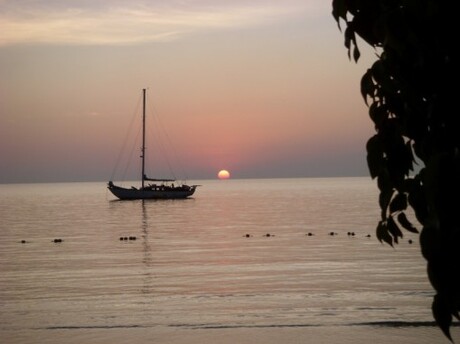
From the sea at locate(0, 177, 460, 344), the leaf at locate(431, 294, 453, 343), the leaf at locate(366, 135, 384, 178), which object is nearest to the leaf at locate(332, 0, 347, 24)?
the leaf at locate(366, 135, 384, 178)

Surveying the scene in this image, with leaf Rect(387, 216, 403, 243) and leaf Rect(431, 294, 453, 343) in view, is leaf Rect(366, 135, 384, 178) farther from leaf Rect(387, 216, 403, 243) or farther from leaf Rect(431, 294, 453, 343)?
leaf Rect(431, 294, 453, 343)

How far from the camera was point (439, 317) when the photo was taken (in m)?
3.29

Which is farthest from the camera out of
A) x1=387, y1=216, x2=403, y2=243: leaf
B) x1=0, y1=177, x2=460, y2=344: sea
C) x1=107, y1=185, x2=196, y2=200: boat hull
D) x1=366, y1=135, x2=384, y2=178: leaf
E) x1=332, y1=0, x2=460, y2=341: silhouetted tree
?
x1=107, y1=185, x2=196, y2=200: boat hull

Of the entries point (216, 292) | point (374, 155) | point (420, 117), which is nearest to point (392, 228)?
point (374, 155)

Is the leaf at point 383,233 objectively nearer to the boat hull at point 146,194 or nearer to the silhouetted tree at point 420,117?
the silhouetted tree at point 420,117

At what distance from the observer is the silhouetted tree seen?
3.10 metres

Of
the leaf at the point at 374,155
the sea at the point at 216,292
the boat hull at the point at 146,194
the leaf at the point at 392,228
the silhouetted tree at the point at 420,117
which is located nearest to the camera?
the silhouetted tree at the point at 420,117

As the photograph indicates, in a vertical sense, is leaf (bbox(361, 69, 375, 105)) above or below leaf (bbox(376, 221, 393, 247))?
above

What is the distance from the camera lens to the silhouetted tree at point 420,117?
3098 mm

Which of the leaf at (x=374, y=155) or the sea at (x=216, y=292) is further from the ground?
the leaf at (x=374, y=155)

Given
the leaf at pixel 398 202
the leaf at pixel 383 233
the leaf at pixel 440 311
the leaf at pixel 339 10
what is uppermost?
the leaf at pixel 339 10

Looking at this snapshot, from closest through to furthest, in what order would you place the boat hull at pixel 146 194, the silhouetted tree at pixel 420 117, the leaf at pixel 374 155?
the silhouetted tree at pixel 420 117 < the leaf at pixel 374 155 < the boat hull at pixel 146 194

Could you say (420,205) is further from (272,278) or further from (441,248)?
(272,278)

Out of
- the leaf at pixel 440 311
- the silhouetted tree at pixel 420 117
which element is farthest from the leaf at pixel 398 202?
the leaf at pixel 440 311
